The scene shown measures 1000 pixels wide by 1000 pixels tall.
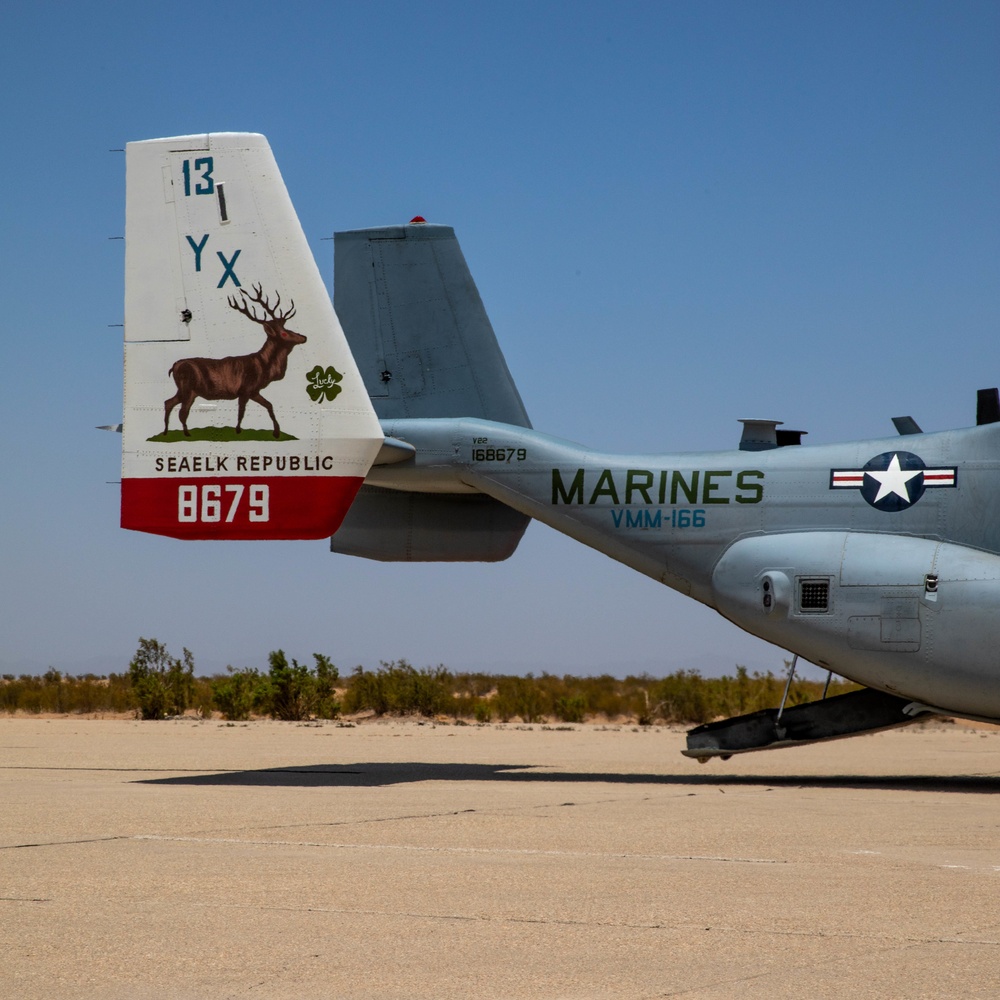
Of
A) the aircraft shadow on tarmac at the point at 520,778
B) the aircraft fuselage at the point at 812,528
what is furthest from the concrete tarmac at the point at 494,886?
the aircraft fuselage at the point at 812,528

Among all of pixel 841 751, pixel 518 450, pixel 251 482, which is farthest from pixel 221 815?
pixel 841 751

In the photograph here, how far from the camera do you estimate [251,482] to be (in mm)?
16531

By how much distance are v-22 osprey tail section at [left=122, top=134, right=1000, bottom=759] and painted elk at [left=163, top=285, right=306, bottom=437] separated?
2 cm

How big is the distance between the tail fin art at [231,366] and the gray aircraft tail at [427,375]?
2331 mm

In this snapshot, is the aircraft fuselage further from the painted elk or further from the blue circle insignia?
the painted elk

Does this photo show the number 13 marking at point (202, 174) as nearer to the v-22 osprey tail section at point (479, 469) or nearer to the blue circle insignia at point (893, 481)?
the v-22 osprey tail section at point (479, 469)


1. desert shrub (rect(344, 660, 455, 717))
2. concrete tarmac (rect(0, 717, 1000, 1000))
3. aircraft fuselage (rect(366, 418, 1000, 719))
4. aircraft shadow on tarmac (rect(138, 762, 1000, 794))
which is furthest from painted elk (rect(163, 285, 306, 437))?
desert shrub (rect(344, 660, 455, 717))

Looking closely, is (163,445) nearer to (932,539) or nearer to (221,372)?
(221,372)

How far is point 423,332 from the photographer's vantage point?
18.9 meters

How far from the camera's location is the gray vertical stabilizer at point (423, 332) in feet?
61.4

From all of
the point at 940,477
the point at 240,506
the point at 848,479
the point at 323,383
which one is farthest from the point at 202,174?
the point at 940,477

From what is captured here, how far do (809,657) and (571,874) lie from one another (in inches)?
331

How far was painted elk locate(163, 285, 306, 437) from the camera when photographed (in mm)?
16547

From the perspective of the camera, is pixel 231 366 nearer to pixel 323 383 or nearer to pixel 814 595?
pixel 323 383
